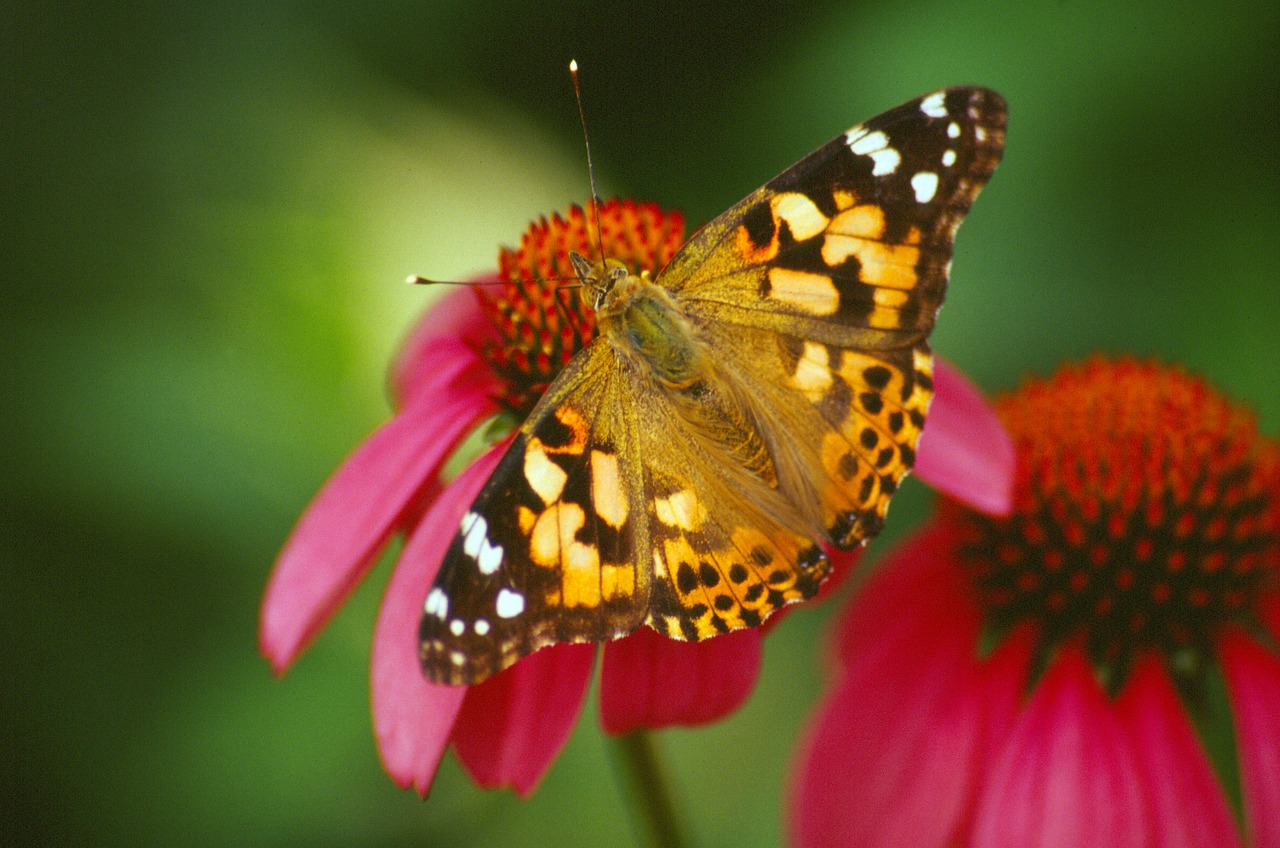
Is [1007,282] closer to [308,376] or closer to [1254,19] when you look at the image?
[1254,19]

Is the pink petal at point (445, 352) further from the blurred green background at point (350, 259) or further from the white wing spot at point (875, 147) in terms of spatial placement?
the white wing spot at point (875, 147)

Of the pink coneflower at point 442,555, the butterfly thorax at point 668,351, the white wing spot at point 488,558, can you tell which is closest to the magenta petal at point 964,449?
the pink coneflower at point 442,555

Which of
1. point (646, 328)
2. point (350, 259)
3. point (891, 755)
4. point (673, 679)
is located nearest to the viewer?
point (673, 679)

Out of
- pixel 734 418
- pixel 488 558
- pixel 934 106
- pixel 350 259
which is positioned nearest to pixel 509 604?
pixel 488 558

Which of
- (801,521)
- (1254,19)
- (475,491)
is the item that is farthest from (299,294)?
(1254,19)

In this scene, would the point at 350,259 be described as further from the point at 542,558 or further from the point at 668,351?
the point at 542,558
